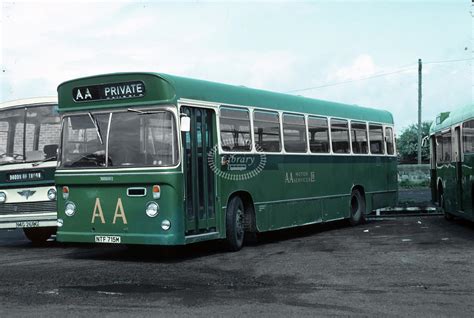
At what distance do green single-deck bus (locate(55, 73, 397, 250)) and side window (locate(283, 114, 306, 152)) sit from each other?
0.49ft

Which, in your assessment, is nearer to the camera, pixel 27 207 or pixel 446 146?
pixel 27 207

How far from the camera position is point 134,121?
39.9ft

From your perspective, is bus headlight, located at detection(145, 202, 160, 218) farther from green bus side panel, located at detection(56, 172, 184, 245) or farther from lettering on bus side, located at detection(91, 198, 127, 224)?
lettering on bus side, located at detection(91, 198, 127, 224)

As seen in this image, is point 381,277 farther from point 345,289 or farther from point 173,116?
point 173,116

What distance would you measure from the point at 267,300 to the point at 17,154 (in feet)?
26.9

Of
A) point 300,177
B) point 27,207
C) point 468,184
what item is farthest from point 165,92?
point 468,184

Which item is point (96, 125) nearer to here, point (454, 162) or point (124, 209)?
point (124, 209)

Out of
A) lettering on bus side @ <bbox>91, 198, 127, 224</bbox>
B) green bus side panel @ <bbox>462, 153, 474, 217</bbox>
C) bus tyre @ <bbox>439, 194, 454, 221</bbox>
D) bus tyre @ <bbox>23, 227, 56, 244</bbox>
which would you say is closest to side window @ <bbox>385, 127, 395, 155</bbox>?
bus tyre @ <bbox>439, 194, 454, 221</bbox>

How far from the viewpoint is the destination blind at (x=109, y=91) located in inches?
481

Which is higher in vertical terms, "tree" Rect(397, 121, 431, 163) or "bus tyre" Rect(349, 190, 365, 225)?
"tree" Rect(397, 121, 431, 163)

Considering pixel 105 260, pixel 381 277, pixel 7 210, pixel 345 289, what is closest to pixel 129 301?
pixel 345 289

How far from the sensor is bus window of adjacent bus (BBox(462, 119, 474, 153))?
611 inches

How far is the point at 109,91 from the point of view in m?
12.5

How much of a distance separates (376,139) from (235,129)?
7.62 m
